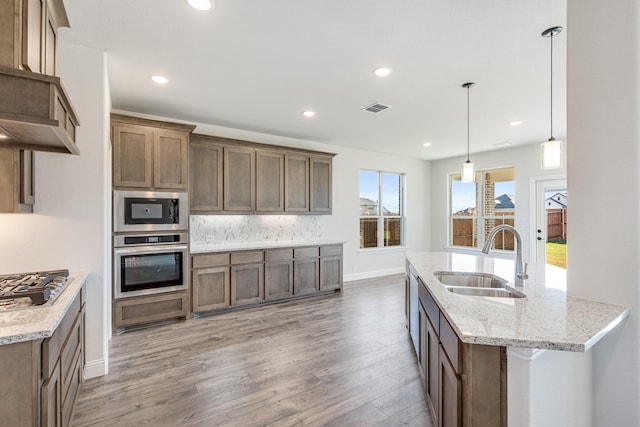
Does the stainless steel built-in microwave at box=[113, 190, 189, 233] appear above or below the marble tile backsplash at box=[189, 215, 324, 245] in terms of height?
above

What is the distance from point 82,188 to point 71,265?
0.62m

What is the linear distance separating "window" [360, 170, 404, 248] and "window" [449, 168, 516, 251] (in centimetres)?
130

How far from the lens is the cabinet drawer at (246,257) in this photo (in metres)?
4.30

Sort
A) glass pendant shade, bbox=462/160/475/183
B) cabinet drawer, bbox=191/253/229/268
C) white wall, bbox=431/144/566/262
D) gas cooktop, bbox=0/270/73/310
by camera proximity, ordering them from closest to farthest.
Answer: gas cooktop, bbox=0/270/73/310 < glass pendant shade, bbox=462/160/475/183 < cabinet drawer, bbox=191/253/229/268 < white wall, bbox=431/144/566/262

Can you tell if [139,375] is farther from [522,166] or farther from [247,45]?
[522,166]

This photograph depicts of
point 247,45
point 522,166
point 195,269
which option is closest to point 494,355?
point 247,45

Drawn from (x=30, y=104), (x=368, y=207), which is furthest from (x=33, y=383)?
(x=368, y=207)

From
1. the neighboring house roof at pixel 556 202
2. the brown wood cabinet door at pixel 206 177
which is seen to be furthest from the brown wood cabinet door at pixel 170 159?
the neighboring house roof at pixel 556 202

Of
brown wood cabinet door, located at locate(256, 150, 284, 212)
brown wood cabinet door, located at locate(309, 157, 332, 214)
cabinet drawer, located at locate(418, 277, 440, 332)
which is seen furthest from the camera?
brown wood cabinet door, located at locate(309, 157, 332, 214)

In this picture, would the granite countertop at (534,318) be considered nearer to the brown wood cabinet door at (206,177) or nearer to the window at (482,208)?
the brown wood cabinet door at (206,177)

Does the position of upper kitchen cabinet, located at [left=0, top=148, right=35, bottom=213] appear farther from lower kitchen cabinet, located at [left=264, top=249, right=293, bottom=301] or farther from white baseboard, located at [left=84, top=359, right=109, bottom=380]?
lower kitchen cabinet, located at [left=264, top=249, right=293, bottom=301]

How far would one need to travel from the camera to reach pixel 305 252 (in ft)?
16.4

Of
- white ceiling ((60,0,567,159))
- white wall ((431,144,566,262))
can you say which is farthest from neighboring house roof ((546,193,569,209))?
white ceiling ((60,0,567,159))

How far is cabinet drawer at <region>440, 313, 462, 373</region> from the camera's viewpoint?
1.39 meters
